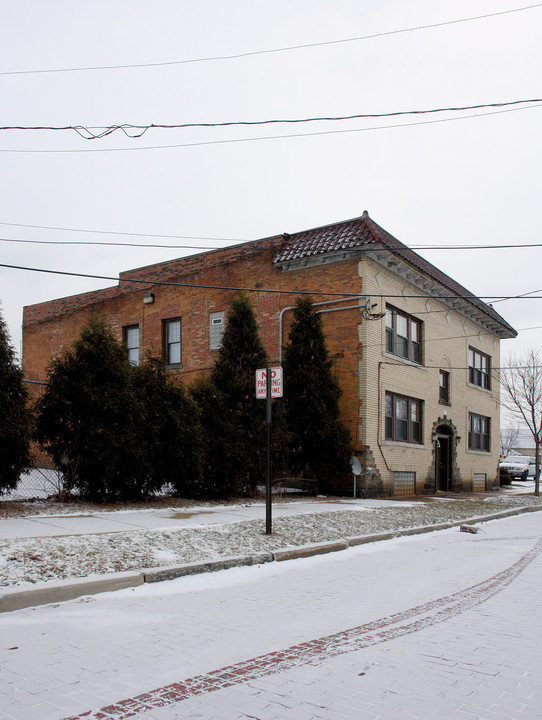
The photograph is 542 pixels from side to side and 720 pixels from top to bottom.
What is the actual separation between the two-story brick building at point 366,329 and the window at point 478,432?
60 mm

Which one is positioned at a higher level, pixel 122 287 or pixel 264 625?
pixel 122 287

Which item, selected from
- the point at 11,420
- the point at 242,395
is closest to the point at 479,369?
the point at 242,395

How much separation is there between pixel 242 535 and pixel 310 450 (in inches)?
343

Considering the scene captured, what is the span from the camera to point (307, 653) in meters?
4.91

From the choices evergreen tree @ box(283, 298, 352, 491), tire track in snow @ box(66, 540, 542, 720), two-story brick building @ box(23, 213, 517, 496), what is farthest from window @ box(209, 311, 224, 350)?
tire track in snow @ box(66, 540, 542, 720)

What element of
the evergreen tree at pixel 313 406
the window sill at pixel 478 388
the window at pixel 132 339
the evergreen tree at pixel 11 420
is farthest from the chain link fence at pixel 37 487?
the window sill at pixel 478 388

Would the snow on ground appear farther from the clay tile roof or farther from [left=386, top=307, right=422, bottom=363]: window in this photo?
the clay tile roof

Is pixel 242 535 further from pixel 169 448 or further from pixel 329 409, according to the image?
pixel 329 409

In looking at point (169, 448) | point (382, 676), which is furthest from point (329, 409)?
point (382, 676)

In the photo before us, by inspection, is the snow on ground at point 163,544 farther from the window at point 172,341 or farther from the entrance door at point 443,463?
the window at point 172,341

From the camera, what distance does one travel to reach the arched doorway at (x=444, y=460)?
25.4 m

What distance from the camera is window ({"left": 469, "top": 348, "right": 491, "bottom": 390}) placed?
28295 millimetres

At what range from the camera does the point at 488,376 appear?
99.3ft

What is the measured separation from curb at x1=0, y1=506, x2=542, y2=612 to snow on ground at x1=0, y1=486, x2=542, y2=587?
0.24m
